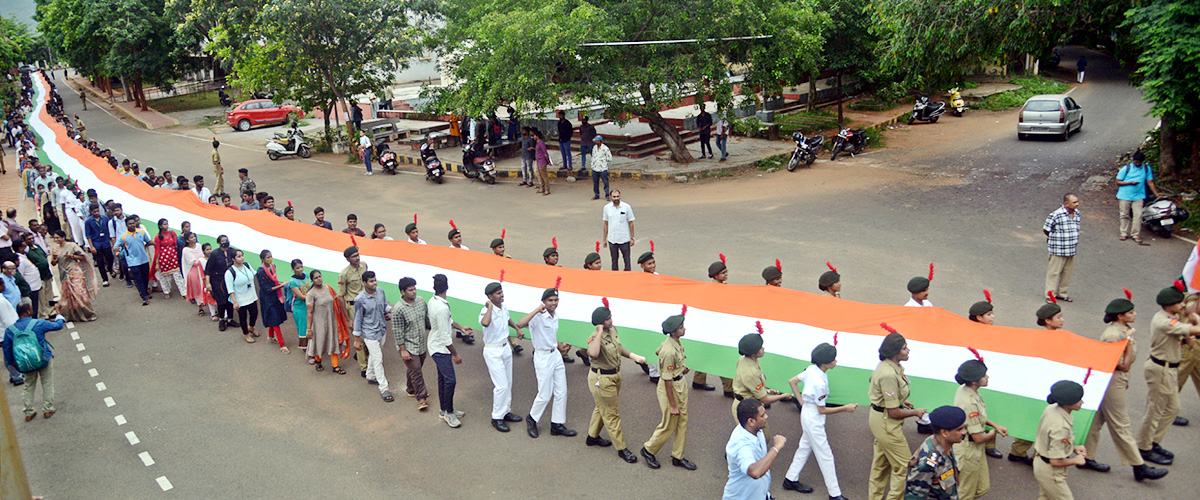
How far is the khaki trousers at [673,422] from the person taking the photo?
6.31 meters

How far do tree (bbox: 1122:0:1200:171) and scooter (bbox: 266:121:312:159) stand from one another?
72.8 feet

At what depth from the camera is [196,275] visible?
35.6 feet

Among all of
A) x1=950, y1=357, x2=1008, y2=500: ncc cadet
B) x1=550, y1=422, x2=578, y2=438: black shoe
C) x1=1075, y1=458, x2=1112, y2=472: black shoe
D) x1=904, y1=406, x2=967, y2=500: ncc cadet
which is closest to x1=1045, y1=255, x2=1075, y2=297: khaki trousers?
x1=1075, y1=458, x2=1112, y2=472: black shoe

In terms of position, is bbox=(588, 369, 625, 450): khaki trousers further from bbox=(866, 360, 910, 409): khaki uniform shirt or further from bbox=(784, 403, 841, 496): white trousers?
bbox=(866, 360, 910, 409): khaki uniform shirt

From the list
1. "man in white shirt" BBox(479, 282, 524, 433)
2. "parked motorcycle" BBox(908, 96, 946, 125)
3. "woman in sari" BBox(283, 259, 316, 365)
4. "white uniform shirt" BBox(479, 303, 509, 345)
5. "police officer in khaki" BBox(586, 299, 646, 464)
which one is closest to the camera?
"police officer in khaki" BBox(586, 299, 646, 464)

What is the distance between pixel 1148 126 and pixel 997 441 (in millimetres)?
20656

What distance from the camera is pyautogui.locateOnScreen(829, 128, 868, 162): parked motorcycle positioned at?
1994 centimetres

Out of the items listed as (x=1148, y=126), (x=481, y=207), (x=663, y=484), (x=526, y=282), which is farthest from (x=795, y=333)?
(x=1148, y=126)

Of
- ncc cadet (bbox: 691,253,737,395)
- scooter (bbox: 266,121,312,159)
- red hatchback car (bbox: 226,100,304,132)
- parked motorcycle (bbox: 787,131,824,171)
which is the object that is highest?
red hatchback car (bbox: 226,100,304,132)

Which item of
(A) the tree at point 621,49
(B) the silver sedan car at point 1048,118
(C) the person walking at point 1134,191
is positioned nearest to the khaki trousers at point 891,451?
(C) the person walking at point 1134,191

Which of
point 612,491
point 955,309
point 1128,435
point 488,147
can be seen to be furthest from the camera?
point 488,147

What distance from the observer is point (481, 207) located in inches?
674

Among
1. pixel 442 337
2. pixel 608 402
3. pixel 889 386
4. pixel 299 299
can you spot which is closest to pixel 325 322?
pixel 299 299

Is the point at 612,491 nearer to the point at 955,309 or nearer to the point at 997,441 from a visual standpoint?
the point at 997,441
